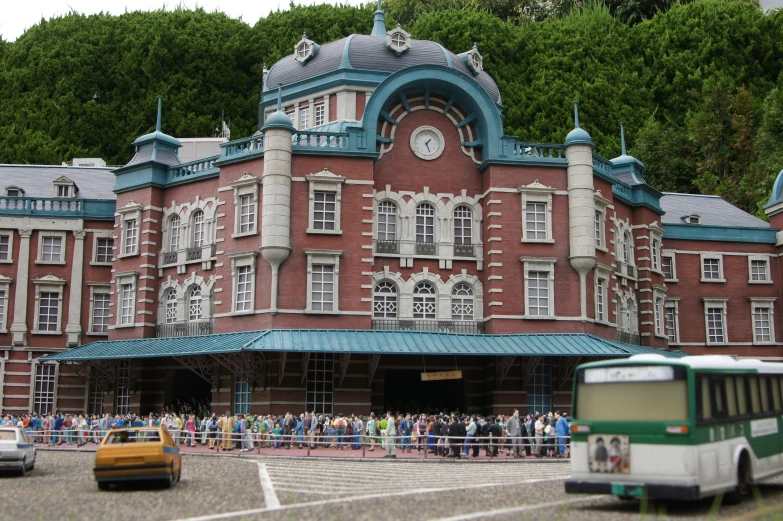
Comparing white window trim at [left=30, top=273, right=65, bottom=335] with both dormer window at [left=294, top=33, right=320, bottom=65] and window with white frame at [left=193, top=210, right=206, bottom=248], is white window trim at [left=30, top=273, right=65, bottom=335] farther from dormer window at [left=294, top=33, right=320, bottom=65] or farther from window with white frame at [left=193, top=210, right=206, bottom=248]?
dormer window at [left=294, top=33, right=320, bottom=65]

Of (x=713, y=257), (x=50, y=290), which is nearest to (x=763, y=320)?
(x=713, y=257)

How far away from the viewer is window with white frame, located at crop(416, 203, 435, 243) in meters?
41.9

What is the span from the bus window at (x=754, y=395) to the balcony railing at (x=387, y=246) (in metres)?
22.7

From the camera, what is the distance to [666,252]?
170 ft

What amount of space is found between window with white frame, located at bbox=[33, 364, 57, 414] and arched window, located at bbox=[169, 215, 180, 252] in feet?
29.2

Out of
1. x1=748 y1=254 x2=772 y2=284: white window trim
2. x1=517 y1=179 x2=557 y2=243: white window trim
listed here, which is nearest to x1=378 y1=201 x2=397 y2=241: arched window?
x1=517 y1=179 x2=557 y2=243: white window trim

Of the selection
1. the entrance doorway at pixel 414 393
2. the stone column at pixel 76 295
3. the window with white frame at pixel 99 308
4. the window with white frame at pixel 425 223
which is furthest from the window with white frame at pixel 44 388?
the window with white frame at pixel 425 223

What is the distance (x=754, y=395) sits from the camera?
19.9 m

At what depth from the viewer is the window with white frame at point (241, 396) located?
129ft

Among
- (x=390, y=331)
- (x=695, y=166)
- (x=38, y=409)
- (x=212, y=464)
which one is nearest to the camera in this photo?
(x=212, y=464)

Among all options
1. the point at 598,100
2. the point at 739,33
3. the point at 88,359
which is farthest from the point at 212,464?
the point at 739,33

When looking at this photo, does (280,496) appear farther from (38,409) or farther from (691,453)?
(38,409)

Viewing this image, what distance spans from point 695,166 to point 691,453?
183 feet

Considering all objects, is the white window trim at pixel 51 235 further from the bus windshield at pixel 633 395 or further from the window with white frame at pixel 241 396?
the bus windshield at pixel 633 395
